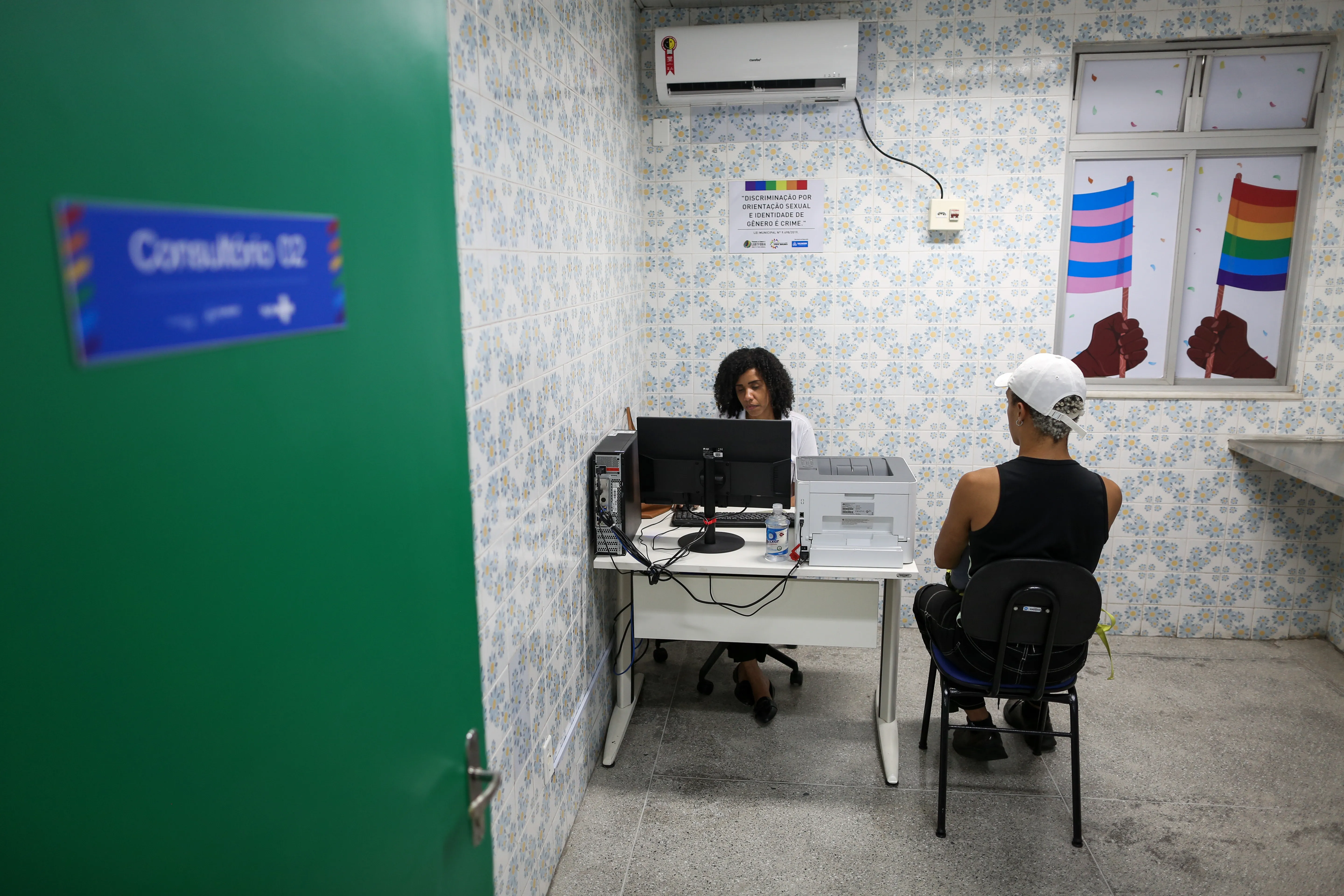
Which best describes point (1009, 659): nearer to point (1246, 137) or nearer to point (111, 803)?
point (111, 803)

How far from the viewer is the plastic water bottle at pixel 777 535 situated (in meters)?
2.87

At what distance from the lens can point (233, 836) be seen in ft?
2.41

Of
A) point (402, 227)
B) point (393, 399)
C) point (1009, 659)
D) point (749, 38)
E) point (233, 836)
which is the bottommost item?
point (1009, 659)

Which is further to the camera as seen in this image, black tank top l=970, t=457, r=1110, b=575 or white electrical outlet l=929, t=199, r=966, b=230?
white electrical outlet l=929, t=199, r=966, b=230

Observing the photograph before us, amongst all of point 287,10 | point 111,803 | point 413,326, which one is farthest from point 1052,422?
point 111,803

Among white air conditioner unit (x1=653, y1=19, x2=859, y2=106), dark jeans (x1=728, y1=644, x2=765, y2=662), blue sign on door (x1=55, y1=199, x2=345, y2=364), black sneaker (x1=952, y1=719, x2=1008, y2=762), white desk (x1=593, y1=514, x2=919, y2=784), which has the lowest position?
black sneaker (x1=952, y1=719, x2=1008, y2=762)

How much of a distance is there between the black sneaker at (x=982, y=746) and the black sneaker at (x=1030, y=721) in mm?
107

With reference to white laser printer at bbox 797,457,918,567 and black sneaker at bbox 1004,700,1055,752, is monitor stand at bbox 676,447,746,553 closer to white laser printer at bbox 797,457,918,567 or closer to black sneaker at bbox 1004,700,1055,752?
white laser printer at bbox 797,457,918,567

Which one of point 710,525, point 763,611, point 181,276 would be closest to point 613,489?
point 710,525

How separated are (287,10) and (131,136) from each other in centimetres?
25

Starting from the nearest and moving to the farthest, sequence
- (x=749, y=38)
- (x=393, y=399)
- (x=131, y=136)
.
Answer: (x=131, y=136) < (x=393, y=399) < (x=749, y=38)

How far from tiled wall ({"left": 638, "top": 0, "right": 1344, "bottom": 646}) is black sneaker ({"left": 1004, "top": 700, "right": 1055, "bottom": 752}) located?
1.00 meters

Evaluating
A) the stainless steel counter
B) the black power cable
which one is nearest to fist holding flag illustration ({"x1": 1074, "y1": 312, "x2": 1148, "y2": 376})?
the stainless steel counter

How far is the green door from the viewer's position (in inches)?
21.6
